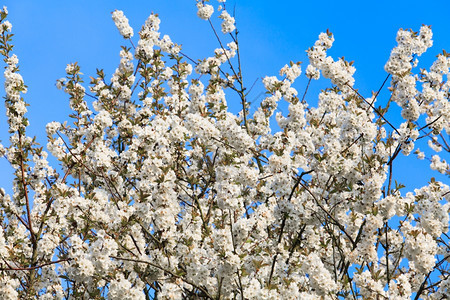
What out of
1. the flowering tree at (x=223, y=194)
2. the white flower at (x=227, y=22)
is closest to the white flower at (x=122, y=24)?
the flowering tree at (x=223, y=194)

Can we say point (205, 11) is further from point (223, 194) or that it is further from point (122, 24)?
point (223, 194)

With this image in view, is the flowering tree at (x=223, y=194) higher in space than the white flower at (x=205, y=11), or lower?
lower

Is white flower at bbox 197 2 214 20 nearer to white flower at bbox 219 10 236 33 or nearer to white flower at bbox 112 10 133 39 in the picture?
white flower at bbox 219 10 236 33

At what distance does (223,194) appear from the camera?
18.8 ft

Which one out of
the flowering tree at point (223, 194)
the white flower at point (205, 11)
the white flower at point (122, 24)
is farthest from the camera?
the white flower at point (122, 24)

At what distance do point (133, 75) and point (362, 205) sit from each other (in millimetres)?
5396

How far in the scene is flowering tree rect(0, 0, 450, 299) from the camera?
6.06 meters

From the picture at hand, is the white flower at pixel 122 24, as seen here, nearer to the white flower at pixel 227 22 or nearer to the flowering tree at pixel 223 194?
the flowering tree at pixel 223 194

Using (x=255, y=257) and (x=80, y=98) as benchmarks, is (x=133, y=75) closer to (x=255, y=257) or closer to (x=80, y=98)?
(x=80, y=98)

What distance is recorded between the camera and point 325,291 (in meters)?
6.04

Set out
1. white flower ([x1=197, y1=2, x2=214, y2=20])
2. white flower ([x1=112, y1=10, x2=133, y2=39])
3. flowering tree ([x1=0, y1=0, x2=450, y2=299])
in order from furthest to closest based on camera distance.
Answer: white flower ([x1=112, y1=10, x2=133, y2=39]) < white flower ([x1=197, y1=2, x2=214, y2=20]) < flowering tree ([x1=0, y1=0, x2=450, y2=299])

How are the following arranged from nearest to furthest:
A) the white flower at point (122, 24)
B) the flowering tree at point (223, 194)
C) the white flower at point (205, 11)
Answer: the flowering tree at point (223, 194) → the white flower at point (205, 11) → the white flower at point (122, 24)

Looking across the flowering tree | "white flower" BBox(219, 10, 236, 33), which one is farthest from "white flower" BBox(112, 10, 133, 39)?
"white flower" BBox(219, 10, 236, 33)

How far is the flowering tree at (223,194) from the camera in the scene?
19.9ft
